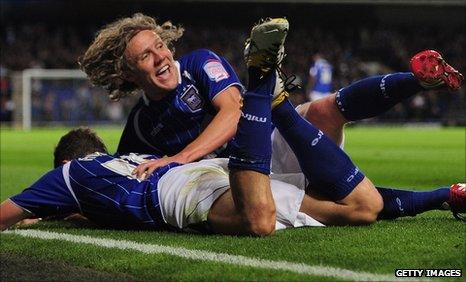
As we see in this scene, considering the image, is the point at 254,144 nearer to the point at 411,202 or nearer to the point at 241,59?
the point at 411,202

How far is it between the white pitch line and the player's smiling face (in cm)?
109

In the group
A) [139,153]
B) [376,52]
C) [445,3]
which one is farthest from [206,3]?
[139,153]

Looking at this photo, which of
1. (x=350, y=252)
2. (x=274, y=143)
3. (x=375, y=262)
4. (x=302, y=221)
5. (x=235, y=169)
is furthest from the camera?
(x=274, y=143)

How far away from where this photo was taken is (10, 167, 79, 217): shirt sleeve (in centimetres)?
454

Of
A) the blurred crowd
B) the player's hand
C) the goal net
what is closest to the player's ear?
the player's hand

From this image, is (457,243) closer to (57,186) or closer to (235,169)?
(235,169)

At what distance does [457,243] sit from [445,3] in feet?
120

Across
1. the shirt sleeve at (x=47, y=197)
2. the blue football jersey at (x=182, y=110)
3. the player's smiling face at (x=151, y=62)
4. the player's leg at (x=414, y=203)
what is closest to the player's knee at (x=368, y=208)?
the player's leg at (x=414, y=203)

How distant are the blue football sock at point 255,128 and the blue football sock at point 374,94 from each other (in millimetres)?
916

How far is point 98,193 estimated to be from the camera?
4.68 meters

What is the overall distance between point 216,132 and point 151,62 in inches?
23.7

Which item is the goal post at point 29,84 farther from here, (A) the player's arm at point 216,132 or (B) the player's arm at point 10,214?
(B) the player's arm at point 10,214

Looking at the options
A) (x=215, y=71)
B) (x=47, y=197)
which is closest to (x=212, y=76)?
(x=215, y=71)

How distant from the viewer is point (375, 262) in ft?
12.1
